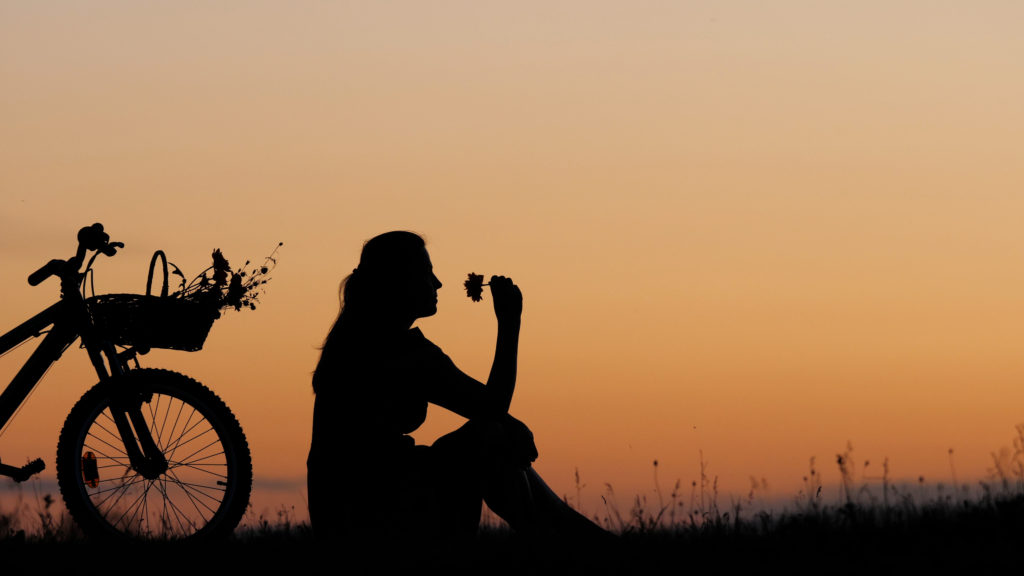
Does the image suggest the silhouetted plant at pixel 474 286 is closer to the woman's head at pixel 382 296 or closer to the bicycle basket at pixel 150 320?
the woman's head at pixel 382 296

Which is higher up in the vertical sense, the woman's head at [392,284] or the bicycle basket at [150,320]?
the bicycle basket at [150,320]

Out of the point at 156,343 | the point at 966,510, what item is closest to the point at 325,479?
the point at 156,343

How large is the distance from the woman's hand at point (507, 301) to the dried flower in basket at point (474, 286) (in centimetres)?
52

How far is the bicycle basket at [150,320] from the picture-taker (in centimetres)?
774

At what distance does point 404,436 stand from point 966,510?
11.1 feet

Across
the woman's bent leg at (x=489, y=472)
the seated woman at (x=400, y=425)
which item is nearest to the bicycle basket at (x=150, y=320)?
the seated woman at (x=400, y=425)

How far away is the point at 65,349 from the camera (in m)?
7.88

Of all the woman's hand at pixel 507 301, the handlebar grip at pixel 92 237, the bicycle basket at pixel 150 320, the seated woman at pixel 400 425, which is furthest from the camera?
the handlebar grip at pixel 92 237

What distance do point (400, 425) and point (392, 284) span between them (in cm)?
71

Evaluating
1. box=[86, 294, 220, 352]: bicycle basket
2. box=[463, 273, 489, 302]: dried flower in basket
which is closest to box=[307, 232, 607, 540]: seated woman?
box=[463, 273, 489, 302]: dried flower in basket

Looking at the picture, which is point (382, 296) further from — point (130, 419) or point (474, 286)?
point (130, 419)

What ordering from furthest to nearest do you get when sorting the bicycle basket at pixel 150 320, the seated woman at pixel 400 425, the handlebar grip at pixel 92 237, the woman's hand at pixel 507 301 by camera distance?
the handlebar grip at pixel 92 237, the bicycle basket at pixel 150 320, the woman's hand at pixel 507 301, the seated woman at pixel 400 425

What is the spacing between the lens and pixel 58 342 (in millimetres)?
7848

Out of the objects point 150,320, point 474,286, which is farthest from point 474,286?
point 150,320
